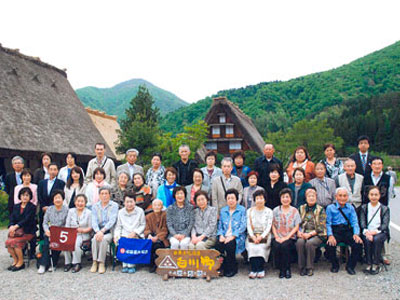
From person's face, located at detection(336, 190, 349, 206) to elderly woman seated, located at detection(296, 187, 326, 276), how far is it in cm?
32

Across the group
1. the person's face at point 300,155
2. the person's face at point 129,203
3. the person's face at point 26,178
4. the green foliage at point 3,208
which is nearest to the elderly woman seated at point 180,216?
the person's face at point 129,203

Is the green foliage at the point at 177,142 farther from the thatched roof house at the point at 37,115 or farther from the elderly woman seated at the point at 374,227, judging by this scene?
the elderly woman seated at the point at 374,227

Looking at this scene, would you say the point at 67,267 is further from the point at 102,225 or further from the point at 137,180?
the point at 137,180

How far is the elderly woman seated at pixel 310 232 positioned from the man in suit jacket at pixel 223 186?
1.15 meters

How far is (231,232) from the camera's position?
553 cm

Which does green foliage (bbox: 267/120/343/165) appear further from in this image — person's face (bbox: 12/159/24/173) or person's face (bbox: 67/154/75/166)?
person's face (bbox: 12/159/24/173)

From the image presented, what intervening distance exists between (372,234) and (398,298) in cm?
130

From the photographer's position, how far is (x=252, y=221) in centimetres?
557

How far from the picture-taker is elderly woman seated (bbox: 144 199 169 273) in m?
5.66

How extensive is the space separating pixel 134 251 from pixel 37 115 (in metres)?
11.8

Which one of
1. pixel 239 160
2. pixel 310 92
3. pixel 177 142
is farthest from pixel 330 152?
pixel 310 92

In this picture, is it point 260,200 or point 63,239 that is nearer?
point 260,200

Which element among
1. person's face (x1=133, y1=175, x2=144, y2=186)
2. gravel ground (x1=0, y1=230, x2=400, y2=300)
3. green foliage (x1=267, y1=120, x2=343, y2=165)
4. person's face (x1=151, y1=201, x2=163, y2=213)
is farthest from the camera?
green foliage (x1=267, y1=120, x2=343, y2=165)

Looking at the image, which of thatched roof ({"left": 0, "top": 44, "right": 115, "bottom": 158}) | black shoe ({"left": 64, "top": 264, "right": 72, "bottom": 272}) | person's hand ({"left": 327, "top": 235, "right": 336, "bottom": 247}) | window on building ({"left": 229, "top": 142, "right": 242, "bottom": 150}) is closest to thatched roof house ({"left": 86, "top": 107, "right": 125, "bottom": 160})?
thatched roof ({"left": 0, "top": 44, "right": 115, "bottom": 158})
